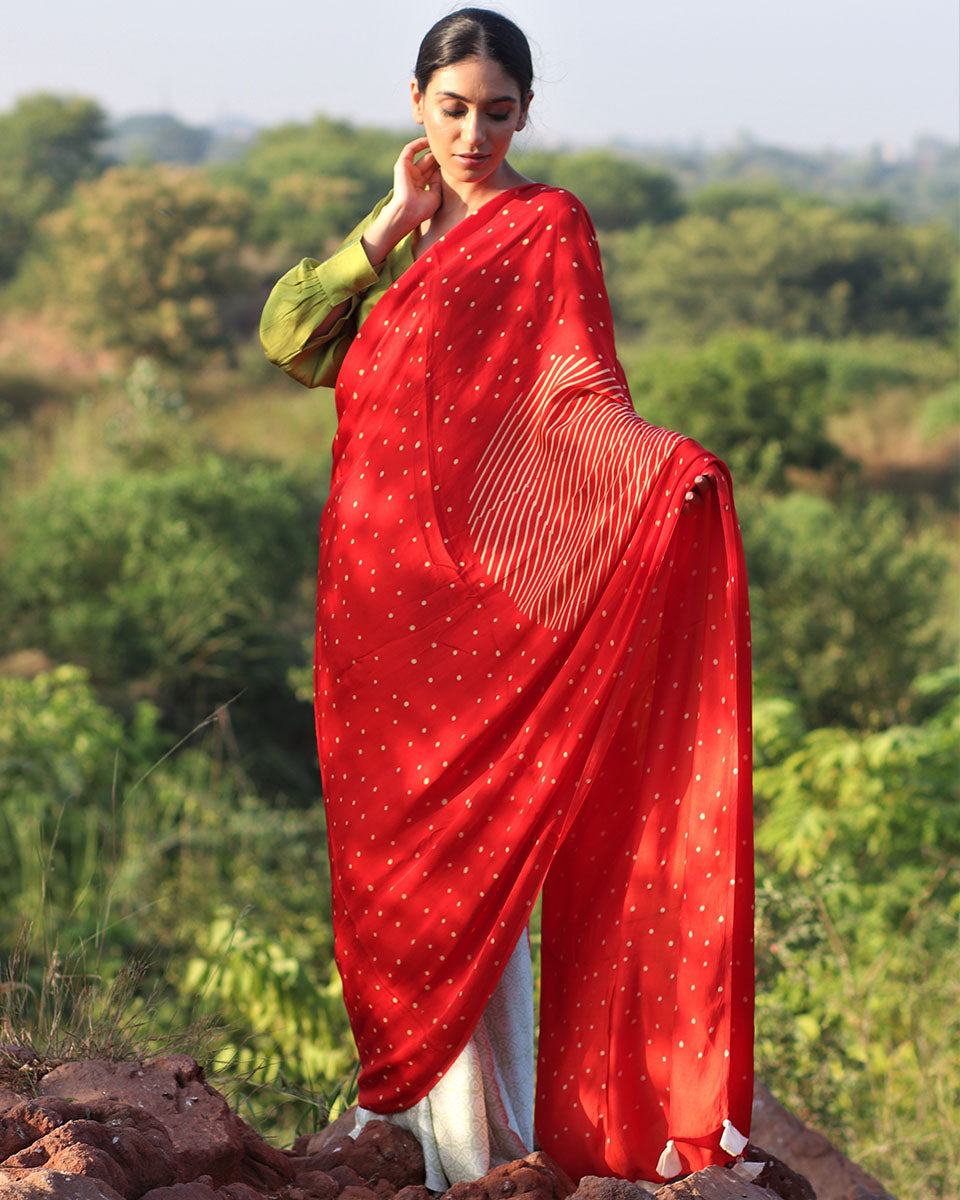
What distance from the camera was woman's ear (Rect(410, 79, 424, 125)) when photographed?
7.48 feet

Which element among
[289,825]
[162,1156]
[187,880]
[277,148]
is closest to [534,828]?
[162,1156]

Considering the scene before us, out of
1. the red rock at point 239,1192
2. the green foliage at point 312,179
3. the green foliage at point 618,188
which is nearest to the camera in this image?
the red rock at point 239,1192

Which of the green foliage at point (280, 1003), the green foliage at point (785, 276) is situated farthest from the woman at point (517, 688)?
the green foliage at point (785, 276)

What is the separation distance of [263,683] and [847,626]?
348 centimetres

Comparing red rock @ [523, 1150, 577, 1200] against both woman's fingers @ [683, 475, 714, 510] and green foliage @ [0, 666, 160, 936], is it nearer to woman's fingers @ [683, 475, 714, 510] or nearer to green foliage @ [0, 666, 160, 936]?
woman's fingers @ [683, 475, 714, 510]

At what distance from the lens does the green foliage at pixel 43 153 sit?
25.4m

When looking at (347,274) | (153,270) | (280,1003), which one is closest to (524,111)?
(347,274)

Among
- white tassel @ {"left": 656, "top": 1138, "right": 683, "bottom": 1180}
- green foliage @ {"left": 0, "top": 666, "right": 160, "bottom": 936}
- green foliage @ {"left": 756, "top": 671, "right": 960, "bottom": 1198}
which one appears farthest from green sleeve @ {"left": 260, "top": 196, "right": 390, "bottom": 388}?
green foliage @ {"left": 0, "top": 666, "right": 160, "bottom": 936}

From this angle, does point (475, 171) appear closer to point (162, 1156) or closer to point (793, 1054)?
point (162, 1156)

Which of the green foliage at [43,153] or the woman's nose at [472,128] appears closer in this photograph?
the woman's nose at [472,128]

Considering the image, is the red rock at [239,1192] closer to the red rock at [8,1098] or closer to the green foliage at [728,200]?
the red rock at [8,1098]

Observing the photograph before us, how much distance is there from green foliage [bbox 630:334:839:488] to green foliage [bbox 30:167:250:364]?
271 inches

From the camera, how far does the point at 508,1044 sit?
232cm

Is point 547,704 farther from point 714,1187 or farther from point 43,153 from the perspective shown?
point 43,153
